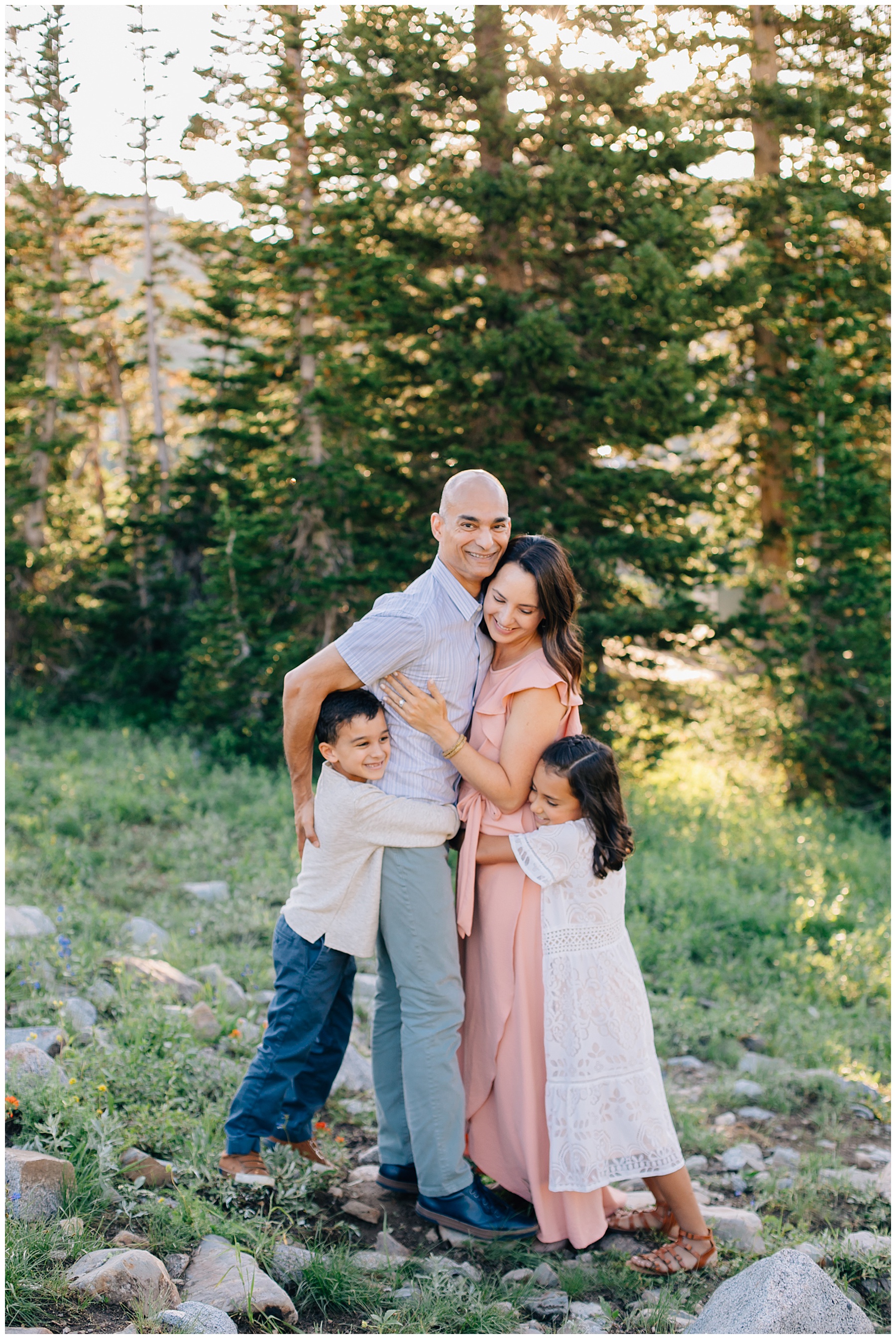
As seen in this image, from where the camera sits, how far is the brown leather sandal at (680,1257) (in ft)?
9.81

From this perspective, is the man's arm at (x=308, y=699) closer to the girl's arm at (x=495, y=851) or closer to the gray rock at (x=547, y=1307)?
the girl's arm at (x=495, y=851)

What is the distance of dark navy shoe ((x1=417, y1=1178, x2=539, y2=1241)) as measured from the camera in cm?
309

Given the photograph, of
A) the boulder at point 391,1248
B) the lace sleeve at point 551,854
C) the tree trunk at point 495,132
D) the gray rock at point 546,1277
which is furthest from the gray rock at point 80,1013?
the tree trunk at point 495,132

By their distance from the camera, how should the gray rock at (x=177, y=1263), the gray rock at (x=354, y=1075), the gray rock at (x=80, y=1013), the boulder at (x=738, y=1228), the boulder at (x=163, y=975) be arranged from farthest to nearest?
the boulder at (x=163, y=975) < the gray rock at (x=354, y=1075) < the gray rock at (x=80, y=1013) < the boulder at (x=738, y=1228) < the gray rock at (x=177, y=1263)

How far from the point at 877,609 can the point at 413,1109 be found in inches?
290

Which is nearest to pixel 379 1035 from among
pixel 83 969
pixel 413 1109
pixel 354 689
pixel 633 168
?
pixel 413 1109

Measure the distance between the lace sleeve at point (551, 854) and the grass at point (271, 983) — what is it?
112 cm

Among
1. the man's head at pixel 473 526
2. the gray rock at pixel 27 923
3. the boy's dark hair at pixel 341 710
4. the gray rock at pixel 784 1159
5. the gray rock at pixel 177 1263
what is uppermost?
the man's head at pixel 473 526

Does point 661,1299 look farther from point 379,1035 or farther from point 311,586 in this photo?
point 311,586

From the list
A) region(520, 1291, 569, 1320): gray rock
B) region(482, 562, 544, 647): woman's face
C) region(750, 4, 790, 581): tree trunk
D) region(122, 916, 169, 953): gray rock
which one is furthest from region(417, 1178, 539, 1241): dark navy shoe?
region(750, 4, 790, 581): tree trunk

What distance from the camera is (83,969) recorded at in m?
4.50

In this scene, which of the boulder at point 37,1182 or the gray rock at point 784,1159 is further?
the gray rock at point 784,1159

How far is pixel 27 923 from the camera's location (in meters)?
5.02

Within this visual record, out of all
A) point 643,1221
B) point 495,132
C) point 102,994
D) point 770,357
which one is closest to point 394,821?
point 643,1221
